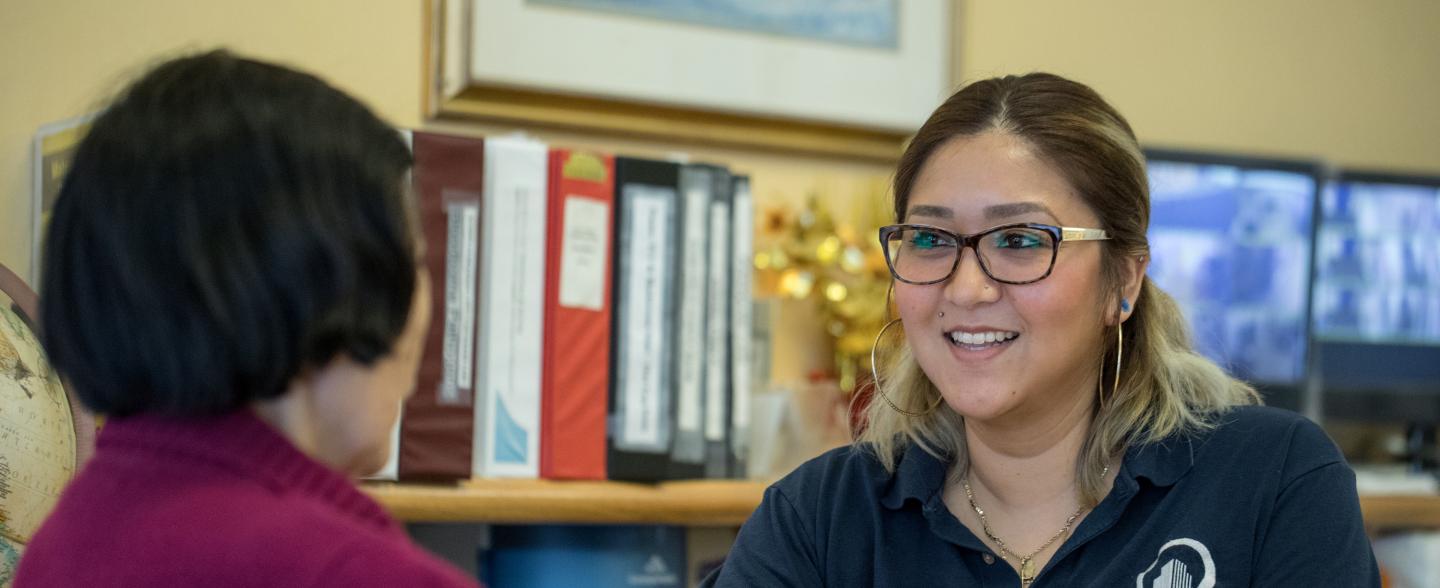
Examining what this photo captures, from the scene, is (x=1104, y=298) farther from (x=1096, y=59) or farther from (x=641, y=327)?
(x=1096, y=59)

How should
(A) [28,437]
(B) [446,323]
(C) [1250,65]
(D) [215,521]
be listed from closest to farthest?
(D) [215,521], (A) [28,437], (B) [446,323], (C) [1250,65]

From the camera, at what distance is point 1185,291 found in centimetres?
204

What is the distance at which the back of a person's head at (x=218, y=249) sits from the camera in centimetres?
57

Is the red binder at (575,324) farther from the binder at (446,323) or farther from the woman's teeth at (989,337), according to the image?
the woman's teeth at (989,337)

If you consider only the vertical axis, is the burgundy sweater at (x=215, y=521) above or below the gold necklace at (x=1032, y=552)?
above

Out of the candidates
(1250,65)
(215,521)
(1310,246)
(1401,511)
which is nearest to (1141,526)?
(1401,511)

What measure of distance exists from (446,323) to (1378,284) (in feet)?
4.85

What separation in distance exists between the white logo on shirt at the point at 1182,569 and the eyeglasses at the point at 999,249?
262mm

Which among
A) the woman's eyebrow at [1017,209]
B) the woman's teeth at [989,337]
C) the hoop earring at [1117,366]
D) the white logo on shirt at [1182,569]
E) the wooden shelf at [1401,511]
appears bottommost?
the wooden shelf at [1401,511]

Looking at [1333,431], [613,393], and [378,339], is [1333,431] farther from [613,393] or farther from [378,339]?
[378,339]

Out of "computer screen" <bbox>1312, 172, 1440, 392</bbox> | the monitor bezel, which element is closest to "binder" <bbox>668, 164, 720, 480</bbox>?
the monitor bezel

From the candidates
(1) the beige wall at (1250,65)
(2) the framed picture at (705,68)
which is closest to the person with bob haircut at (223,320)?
(2) the framed picture at (705,68)

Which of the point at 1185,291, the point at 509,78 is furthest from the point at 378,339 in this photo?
the point at 1185,291

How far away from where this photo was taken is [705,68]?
5.97 feet
